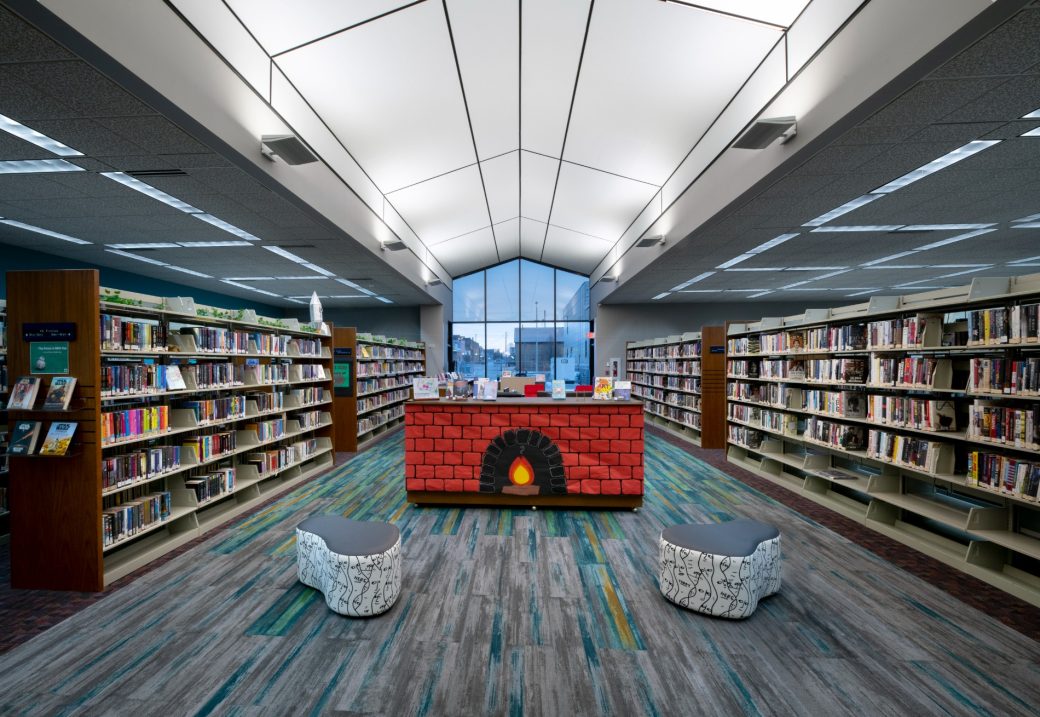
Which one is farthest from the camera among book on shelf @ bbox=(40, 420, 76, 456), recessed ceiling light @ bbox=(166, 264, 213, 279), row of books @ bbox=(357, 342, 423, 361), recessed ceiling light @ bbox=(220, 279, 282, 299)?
recessed ceiling light @ bbox=(220, 279, 282, 299)

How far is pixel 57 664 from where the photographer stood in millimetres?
2439

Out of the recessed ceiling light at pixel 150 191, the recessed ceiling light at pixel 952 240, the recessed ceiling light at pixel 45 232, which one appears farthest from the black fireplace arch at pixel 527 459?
the recessed ceiling light at pixel 952 240

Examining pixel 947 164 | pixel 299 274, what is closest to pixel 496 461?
pixel 947 164

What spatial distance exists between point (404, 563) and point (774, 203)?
4967mm

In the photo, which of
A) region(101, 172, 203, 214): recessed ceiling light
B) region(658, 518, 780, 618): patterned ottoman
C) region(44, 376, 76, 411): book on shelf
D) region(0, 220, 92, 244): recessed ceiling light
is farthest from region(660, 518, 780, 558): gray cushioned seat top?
region(0, 220, 92, 244): recessed ceiling light

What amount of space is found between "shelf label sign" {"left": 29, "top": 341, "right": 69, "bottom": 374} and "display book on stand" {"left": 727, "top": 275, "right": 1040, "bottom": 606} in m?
6.39

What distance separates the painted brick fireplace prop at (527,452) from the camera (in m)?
4.82

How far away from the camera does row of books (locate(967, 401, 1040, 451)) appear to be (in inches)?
117

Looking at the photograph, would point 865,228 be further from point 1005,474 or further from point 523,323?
point 523,323

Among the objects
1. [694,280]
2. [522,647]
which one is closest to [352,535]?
[522,647]

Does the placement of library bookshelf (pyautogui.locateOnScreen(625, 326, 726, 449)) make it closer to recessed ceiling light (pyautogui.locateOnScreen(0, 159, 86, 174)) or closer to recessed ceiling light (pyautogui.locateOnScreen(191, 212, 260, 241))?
recessed ceiling light (pyautogui.locateOnScreen(191, 212, 260, 241))

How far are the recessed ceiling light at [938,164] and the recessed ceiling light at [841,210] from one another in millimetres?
165

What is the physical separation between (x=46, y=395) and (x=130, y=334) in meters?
0.66

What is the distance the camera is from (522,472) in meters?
4.86
